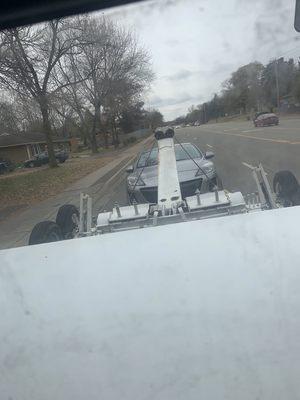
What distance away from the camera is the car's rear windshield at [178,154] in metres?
2.59

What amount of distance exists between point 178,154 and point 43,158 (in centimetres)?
86

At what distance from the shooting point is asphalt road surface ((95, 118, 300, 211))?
1.96 metres

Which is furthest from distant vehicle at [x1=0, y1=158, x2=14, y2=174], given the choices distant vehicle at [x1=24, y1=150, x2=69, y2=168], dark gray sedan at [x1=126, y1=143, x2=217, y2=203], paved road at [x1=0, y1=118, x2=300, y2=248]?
dark gray sedan at [x1=126, y1=143, x2=217, y2=203]

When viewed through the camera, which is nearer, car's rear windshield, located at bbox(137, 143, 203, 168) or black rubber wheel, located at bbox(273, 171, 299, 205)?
black rubber wheel, located at bbox(273, 171, 299, 205)

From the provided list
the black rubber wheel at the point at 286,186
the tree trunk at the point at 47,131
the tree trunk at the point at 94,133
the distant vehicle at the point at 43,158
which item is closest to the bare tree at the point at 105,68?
the tree trunk at the point at 94,133

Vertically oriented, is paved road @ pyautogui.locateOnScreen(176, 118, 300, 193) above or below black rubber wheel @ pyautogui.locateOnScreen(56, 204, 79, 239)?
above

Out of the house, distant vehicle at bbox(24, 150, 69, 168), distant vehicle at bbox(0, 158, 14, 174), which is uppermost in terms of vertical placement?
the house

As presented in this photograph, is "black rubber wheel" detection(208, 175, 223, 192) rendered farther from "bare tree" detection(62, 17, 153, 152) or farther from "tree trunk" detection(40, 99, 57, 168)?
"tree trunk" detection(40, 99, 57, 168)

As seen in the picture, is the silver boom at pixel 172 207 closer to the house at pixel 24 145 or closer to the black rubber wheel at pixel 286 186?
the black rubber wheel at pixel 286 186

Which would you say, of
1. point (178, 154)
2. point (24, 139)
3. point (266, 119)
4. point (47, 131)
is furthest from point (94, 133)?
point (266, 119)

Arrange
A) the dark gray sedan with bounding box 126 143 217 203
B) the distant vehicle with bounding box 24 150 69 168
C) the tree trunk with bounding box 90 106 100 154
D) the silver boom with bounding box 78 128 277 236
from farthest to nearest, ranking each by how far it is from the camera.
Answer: the dark gray sedan with bounding box 126 143 217 203 → the silver boom with bounding box 78 128 277 236 → the distant vehicle with bounding box 24 150 69 168 → the tree trunk with bounding box 90 106 100 154

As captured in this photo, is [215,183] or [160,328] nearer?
[160,328]

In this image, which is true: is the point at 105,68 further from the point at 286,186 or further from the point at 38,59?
the point at 286,186

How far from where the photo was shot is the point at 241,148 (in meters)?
2.19
